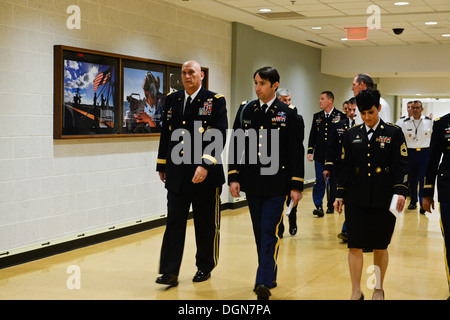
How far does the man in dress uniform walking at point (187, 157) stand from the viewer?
185 inches

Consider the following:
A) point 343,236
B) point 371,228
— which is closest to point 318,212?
point 343,236

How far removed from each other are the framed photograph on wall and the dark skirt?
373 centimetres

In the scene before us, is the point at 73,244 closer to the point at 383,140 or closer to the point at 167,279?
the point at 167,279

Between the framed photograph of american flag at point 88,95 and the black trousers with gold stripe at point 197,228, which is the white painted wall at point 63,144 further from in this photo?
the black trousers with gold stripe at point 197,228

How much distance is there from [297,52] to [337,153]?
5.83m

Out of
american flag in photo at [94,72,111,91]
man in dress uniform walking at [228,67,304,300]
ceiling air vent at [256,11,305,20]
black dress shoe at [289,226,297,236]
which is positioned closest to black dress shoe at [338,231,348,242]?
black dress shoe at [289,226,297,236]

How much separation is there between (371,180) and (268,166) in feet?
2.48

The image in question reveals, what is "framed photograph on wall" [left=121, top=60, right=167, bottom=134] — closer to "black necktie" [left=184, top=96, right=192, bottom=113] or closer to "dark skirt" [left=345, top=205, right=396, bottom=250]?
"black necktie" [left=184, top=96, right=192, bottom=113]

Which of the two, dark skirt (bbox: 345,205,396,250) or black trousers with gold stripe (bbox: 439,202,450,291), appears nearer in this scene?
dark skirt (bbox: 345,205,396,250)

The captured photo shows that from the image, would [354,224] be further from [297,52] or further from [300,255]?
[297,52]

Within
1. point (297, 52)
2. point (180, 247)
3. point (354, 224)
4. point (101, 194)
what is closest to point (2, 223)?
point (101, 194)

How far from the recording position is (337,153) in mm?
6578

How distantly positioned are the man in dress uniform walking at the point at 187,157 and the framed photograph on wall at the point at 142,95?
2.34 m

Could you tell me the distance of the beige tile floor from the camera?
464 centimetres
